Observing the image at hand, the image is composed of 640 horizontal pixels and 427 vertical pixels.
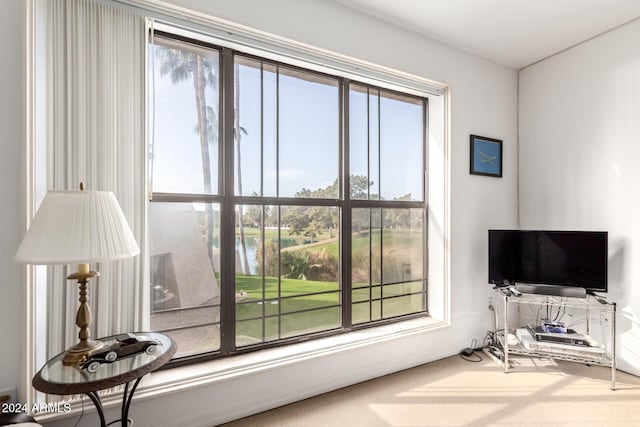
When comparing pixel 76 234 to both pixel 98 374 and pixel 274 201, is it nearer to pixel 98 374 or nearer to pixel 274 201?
pixel 98 374

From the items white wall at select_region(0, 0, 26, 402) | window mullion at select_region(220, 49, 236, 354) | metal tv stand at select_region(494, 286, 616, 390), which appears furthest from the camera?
metal tv stand at select_region(494, 286, 616, 390)

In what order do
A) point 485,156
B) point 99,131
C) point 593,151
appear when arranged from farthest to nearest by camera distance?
point 485,156, point 593,151, point 99,131

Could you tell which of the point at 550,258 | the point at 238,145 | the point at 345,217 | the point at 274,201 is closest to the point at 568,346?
the point at 550,258

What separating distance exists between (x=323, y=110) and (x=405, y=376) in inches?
85.5

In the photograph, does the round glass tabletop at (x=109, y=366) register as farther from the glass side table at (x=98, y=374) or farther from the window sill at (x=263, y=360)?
the window sill at (x=263, y=360)

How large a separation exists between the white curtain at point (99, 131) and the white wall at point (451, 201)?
0.16 m

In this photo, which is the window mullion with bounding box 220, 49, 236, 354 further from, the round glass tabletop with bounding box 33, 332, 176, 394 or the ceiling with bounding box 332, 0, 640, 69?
the ceiling with bounding box 332, 0, 640, 69

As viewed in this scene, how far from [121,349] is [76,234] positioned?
54 centimetres

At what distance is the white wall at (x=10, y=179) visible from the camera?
4.77 ft

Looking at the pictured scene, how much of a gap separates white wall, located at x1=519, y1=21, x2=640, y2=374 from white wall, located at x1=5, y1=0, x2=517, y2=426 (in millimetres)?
199

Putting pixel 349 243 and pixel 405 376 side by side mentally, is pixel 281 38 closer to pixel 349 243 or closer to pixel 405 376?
pixel 349 243

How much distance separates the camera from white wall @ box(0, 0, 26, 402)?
4.77 ft

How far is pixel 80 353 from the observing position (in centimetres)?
137

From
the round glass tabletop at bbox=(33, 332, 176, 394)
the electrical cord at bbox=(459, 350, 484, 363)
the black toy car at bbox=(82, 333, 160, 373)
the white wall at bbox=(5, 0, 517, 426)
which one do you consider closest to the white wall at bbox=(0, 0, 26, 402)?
the white wall at bbox=(5, 0, 517, 426)
